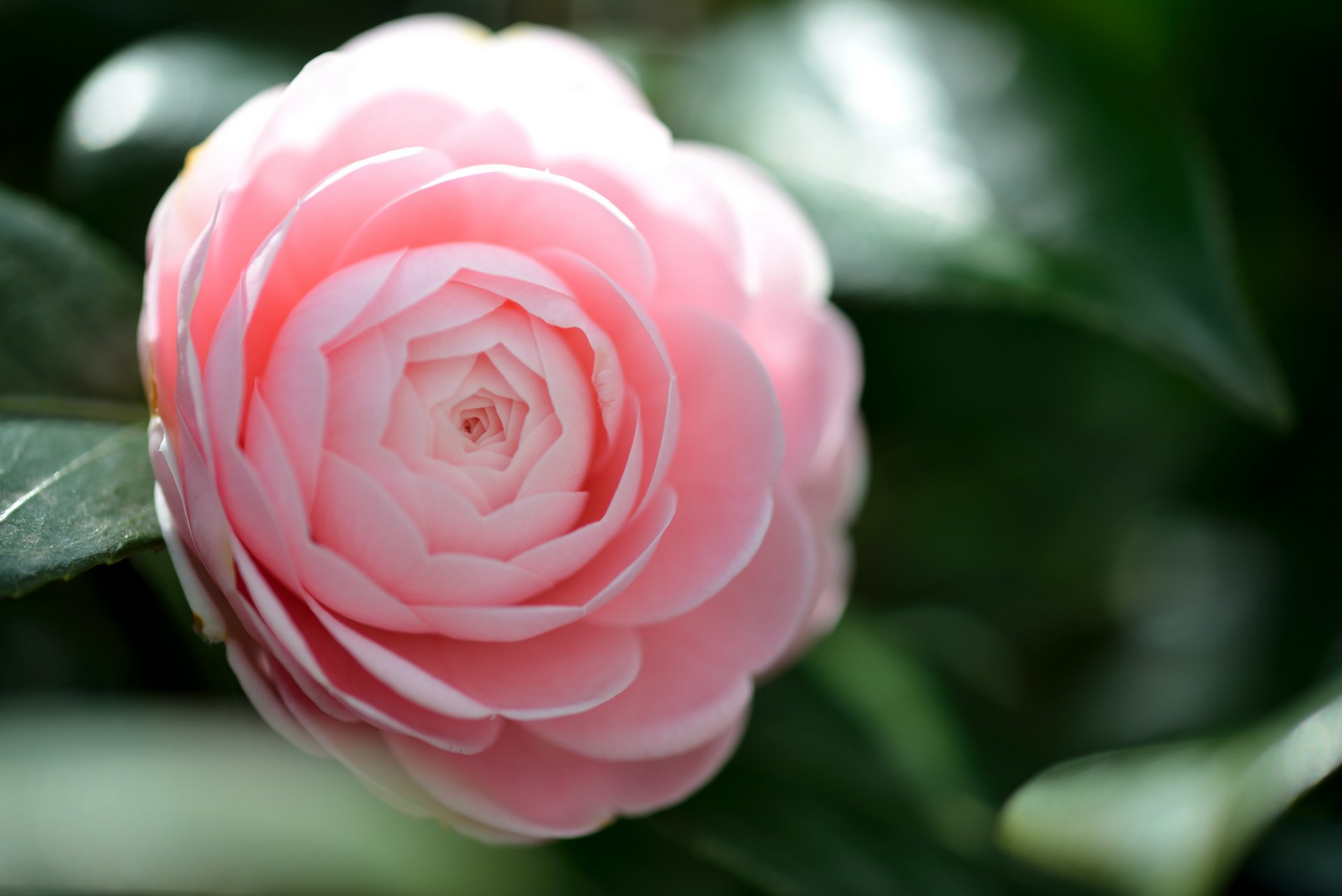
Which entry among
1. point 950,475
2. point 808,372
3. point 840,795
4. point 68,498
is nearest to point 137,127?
point 68,498

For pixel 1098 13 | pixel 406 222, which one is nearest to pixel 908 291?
pixel 406 222

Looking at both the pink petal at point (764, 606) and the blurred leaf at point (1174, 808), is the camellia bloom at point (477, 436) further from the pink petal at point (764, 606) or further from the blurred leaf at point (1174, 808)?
the blurred leaf at point (1174, 808)

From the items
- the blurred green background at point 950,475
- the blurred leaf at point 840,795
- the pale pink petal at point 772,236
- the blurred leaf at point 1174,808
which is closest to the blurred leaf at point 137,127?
the blurred green background at point 950,475

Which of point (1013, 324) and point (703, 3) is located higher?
point (703, 3)

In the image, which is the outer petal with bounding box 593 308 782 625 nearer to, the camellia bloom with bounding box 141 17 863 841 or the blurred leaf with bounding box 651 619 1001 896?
the camellia bloom with bounding box 141 17 863 841

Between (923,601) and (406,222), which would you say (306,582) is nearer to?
(406,222)
